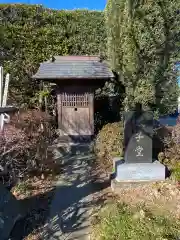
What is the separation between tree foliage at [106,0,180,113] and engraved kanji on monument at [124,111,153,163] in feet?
5.72

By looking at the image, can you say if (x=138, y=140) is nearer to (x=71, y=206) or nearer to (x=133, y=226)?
(x=71, y=206)

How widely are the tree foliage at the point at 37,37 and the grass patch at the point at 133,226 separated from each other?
347 inches

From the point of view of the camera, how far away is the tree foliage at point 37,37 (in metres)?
12.5

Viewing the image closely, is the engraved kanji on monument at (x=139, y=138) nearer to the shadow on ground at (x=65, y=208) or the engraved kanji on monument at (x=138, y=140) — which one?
the engraved kanji on monument at (x=138, y=140)

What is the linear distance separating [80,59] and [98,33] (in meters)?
3.27

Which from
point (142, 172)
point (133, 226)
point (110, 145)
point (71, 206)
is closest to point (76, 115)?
point (110, 145)

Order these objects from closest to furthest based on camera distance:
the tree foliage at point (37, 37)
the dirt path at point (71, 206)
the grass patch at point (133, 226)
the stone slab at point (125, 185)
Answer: the grass patch at point (133, 226) < the dirt path at point (71, 206) < the stone slab at point (125, 185) < the tree foliage at point (37, 37)

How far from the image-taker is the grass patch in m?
3.94

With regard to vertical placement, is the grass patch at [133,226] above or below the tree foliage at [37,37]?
below

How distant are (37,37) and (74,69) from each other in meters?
3.88

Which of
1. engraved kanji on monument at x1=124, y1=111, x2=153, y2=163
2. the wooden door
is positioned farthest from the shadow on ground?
the wooden door

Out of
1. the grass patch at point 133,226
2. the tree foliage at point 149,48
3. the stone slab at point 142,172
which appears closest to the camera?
the grass patch at point 133,226

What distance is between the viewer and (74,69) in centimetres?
1041

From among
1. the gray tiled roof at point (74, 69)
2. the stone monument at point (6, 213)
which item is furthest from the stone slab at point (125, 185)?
the gray tiled roof at point (74, 69)
